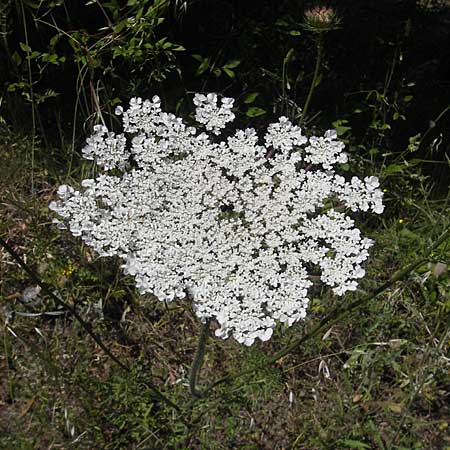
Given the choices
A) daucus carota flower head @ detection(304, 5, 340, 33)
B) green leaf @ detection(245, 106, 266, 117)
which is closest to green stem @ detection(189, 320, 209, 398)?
daucus carota flower head @ detection(304, 5, 340, 33)

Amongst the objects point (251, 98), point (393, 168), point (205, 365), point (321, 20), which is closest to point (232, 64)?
point (251, 98)

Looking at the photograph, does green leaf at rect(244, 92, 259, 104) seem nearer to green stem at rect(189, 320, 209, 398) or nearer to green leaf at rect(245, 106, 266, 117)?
green leaf at rect(245, 106, 266, 117)

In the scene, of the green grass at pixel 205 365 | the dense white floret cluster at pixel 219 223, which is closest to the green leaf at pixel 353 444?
the green grass at pixel 205 365

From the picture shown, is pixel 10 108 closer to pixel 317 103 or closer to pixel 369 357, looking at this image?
pixel 317 103

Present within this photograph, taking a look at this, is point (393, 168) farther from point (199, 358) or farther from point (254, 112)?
point (199, 358)

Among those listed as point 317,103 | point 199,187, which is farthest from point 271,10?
point 199,187

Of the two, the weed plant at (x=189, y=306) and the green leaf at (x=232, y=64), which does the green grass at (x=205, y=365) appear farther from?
the green leaf at (x=232, y=64)
